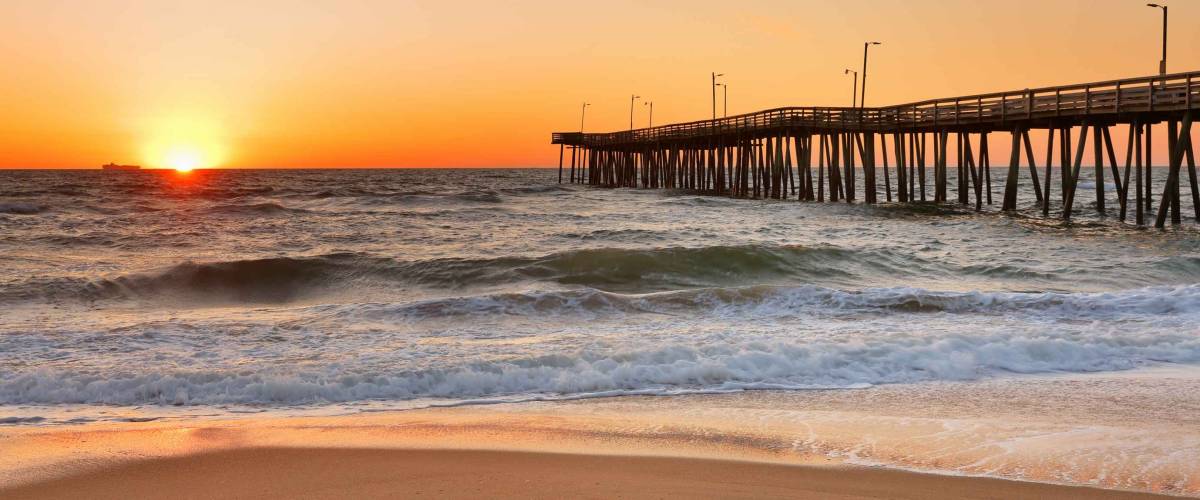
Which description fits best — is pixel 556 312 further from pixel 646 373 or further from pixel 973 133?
pixel 973 133

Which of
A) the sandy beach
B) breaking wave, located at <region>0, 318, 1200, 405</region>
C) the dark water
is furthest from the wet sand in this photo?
breaking wave, located at <region>0, 318, 1200, 405</region>

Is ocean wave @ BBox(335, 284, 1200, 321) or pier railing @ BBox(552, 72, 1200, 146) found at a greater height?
pier railing @ BBox(552, 72, 1200, 146)

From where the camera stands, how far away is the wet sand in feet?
17.2

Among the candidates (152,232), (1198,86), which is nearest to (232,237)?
(152,232)

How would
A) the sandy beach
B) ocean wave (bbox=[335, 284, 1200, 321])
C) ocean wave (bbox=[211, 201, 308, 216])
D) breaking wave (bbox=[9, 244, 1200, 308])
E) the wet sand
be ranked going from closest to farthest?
the wet sand
the sandy beach
ocean wave (bbox=[335, 284, 1200, 321])
breaking wave (bbox=[9, 244, 1200, 308])
ocean wave (bbox=[211, 201, 308, 216])

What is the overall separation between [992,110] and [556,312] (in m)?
22.0

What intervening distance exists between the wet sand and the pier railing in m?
20.7

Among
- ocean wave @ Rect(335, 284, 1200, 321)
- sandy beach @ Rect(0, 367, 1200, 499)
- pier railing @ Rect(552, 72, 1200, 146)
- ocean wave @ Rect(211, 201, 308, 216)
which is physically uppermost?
pier railing @ Rect(552, 72, 1200, 146)

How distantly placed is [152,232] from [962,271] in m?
20.9

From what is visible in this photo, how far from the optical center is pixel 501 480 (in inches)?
217

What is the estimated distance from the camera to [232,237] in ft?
85.7

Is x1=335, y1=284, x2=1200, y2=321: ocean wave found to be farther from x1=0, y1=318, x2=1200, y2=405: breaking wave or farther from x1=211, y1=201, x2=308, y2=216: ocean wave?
x1=211, y1=201, x2=308, y2=216: ocean wave

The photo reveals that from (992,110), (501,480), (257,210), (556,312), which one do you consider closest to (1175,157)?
(992,110)

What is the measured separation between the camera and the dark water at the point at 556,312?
335 inches
